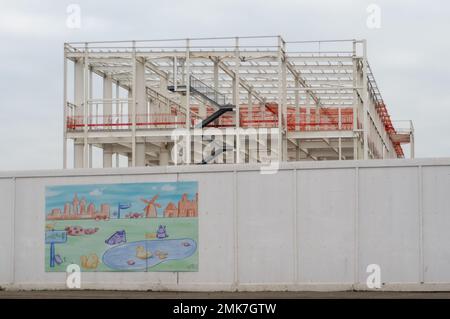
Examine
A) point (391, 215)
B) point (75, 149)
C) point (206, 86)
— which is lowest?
point (391, 215)

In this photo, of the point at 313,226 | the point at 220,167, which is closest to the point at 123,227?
the point at 220,167

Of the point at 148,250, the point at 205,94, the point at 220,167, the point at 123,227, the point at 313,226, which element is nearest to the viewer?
the point at 313,226

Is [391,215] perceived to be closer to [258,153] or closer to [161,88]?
[258,153]

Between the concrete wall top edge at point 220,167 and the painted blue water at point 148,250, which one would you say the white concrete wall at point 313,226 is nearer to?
the concrete wall top edge at point 220,167

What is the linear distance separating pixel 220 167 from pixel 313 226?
2870 millimetres

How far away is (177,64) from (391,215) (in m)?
27.4

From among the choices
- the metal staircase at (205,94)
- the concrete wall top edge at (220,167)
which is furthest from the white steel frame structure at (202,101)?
the concrete wall top edge at (220,167)

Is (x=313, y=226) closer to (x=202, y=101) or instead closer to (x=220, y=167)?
(x=220, y=167)

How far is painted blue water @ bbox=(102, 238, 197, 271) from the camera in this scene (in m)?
24.3

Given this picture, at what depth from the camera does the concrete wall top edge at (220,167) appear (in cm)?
2312

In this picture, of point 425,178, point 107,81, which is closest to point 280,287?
point 425,178

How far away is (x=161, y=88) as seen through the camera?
56938 millimetres

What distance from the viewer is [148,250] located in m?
24.6

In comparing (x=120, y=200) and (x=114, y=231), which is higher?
(x=120, y=200)
